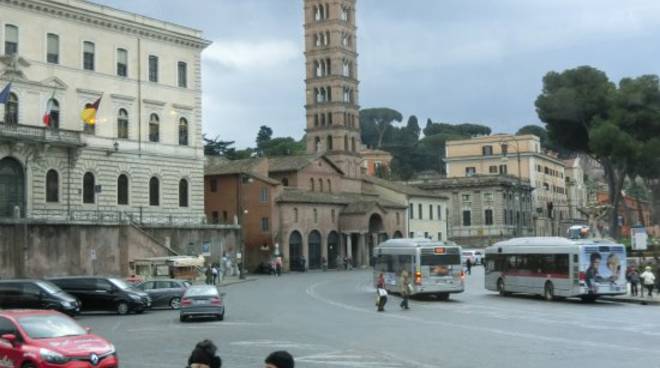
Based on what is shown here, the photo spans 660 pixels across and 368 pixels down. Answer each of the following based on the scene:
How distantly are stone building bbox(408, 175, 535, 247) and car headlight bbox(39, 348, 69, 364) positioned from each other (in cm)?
9442

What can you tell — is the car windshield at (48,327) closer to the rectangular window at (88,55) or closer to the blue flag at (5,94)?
the blue flag at (5,94)

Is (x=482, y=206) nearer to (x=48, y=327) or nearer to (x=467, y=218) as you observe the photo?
(x=467, y=218)

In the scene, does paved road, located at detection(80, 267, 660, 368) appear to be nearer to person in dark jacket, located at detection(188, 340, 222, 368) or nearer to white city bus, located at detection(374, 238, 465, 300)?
white city bus, located at detection(374, 238, 465, 300)

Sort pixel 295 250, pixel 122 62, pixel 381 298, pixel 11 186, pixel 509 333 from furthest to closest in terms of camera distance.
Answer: pixel 295 250, pixel 122 62, pixel 11 186, pixel 381 298, pixel 509 333

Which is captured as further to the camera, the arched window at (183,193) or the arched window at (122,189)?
the arched window at (183,193)

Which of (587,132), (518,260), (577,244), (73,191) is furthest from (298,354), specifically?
(587,132)

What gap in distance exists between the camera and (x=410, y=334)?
24.8 m

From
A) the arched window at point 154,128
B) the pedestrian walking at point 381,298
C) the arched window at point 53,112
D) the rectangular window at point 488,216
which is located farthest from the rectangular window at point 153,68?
the rectangular window at point 488,216

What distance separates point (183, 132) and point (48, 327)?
165 ft

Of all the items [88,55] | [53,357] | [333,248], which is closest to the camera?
[53,357]

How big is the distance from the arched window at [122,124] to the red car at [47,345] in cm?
4491

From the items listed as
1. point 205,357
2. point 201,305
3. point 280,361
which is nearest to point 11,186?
point 201,305

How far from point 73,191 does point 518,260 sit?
2987 centimetres

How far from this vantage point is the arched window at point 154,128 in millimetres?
63406
